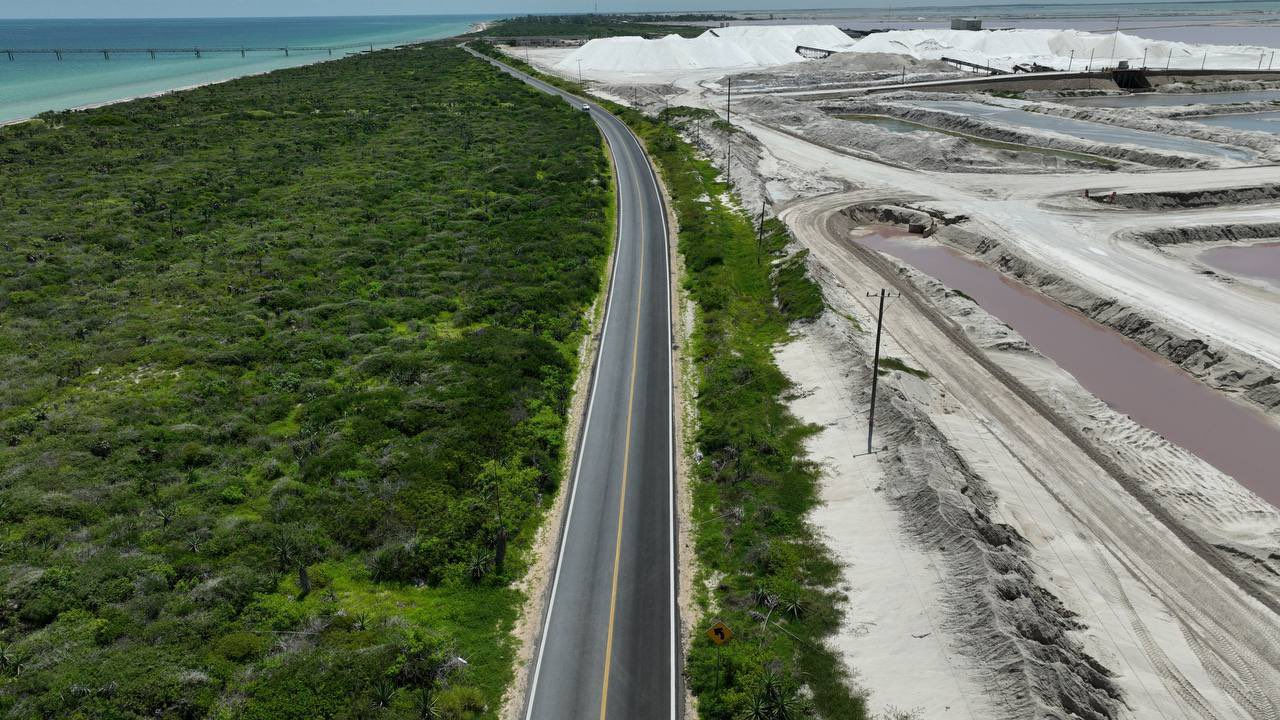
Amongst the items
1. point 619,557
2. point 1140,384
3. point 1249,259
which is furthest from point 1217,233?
point 619,557

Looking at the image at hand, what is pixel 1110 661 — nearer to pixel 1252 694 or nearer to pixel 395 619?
pixel 1252 694

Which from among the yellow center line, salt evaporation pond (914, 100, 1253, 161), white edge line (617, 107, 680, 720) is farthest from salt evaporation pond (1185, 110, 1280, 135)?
the yellow center line

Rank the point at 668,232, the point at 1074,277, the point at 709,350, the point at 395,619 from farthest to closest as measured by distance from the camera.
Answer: the point at 668,232, the point at 1074,277, the point at 709,350, the point at 395,619

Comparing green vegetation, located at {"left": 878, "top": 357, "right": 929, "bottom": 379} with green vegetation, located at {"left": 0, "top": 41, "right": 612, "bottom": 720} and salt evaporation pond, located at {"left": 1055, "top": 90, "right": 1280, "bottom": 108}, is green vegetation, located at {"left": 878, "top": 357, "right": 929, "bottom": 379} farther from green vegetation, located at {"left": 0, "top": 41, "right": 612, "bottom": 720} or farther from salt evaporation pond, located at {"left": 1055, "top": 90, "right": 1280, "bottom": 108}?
salt evaporation pond, located at {"left": 1055, "top": 90, "right": 1280, "bottom": 108}

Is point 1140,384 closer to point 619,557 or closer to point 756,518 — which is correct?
point 756,518

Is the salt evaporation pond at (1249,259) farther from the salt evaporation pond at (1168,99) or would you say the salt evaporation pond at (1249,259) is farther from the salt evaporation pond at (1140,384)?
the salt evaporation pond at (1168,99)

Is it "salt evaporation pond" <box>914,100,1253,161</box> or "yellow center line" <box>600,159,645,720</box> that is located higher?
"salt evaporation pond" <box>914,100,1253,161</box>

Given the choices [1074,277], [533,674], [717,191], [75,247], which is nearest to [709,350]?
[533,674]
